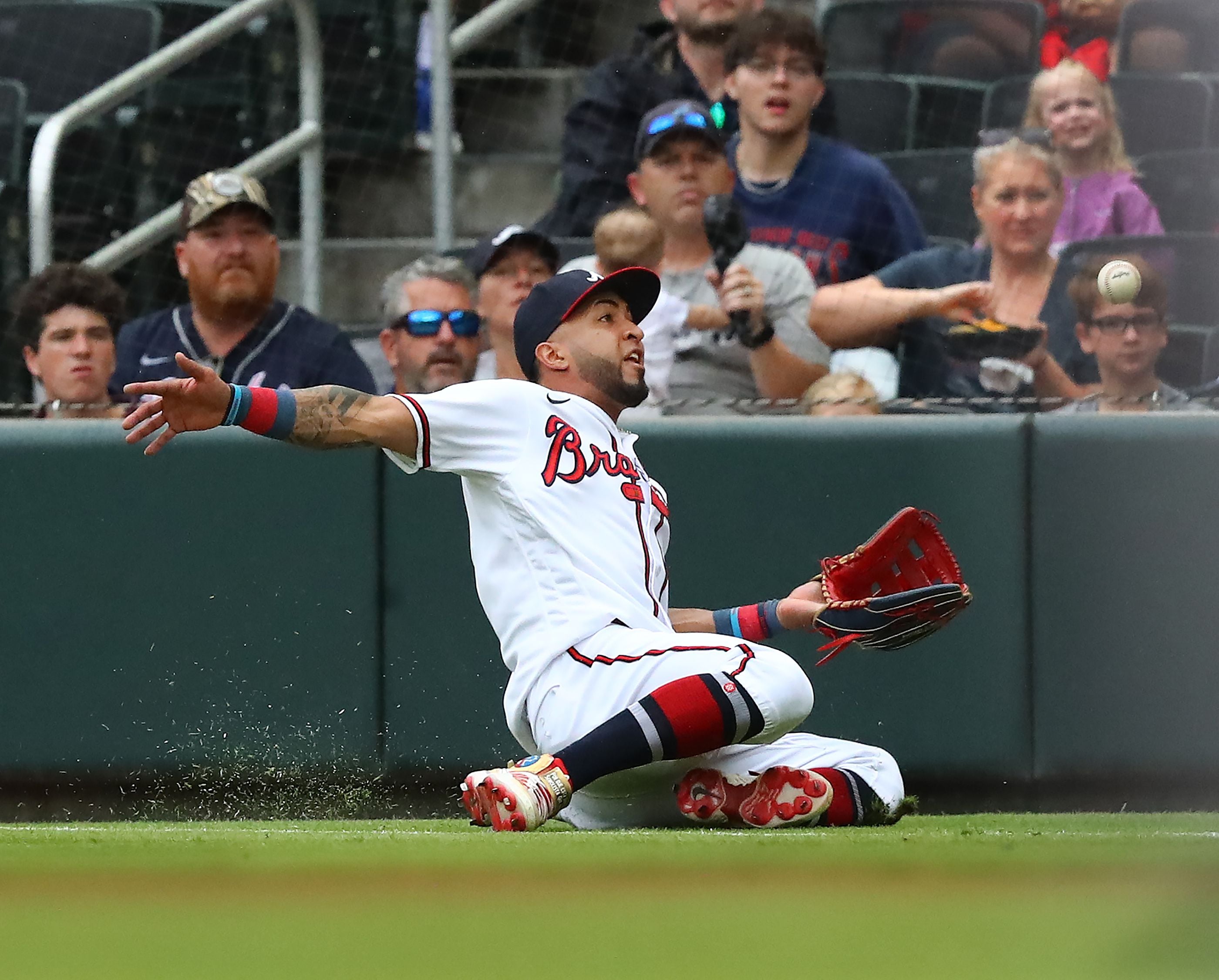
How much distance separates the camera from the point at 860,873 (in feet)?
8.91

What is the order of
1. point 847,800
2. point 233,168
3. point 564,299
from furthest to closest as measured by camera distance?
1. point 233,168
2. point 564,299
3. point 847,800

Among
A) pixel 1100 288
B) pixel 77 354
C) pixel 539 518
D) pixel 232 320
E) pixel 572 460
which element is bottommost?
pixel 539 518

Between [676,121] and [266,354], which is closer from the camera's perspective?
[266,354]

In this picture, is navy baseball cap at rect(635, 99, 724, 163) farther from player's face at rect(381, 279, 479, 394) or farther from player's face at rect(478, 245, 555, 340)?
player's face at rect(381, 279, 479, 394)

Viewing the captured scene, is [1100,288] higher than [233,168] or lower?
lower

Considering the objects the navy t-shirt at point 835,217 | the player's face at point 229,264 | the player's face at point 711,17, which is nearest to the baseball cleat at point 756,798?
the player's face at point 229,264

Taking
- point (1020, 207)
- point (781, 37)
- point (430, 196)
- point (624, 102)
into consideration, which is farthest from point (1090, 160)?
point (430, 196)

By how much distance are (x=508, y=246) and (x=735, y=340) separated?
2.67ft

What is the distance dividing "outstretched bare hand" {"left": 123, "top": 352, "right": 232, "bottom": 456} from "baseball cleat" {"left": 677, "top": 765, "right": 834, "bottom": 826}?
127cm

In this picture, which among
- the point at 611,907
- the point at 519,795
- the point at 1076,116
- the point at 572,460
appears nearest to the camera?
the point at 611,907

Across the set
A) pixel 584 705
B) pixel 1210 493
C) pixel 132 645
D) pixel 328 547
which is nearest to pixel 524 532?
pixel 584 705

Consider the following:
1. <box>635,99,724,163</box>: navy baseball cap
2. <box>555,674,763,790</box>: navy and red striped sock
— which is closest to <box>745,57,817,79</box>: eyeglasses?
<box>635,99,724,163</box>: navy baseball cap

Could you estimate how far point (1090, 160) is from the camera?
6.35 metres

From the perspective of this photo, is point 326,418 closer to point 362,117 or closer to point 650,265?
point 650,265
